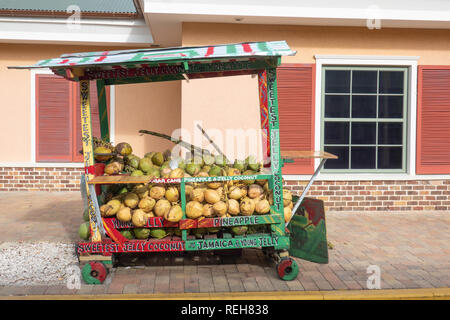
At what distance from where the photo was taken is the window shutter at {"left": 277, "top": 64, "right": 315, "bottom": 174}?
8266mm

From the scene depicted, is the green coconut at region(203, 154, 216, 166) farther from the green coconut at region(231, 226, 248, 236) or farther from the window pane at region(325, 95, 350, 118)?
the window pane at region(325, 95, 350, 118)

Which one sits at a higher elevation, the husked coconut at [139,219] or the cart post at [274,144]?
the cart post at [274,144]

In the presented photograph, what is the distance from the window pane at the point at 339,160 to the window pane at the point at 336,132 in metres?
0.13

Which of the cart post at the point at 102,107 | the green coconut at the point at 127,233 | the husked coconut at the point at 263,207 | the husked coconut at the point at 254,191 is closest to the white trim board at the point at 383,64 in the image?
the husked coconut at the point at 254,191

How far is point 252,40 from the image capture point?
8.21m

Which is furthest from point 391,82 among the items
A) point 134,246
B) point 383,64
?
point 134,246

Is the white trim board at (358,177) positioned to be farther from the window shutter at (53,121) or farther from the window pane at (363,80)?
the window shutter at (53,121)

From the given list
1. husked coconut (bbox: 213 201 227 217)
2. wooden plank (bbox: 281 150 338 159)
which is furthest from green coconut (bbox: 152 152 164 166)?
wooden plank (bbox: 281 150 338 159)

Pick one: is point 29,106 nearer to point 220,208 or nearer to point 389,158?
point 220,208

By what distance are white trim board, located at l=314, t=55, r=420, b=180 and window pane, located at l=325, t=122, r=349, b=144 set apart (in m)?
0.21

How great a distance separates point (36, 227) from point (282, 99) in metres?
4.74

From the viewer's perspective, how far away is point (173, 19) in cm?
790

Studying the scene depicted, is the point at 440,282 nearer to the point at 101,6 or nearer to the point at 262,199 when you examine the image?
the point at 262,199

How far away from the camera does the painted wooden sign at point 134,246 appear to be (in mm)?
4566
